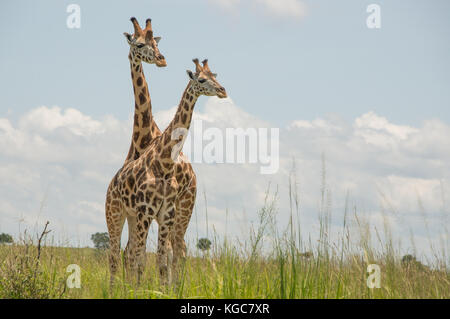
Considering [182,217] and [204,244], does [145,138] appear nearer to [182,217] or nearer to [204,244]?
[182,217]

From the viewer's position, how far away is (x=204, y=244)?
7664 mm

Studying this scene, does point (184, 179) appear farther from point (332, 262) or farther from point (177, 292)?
point (332, 262)

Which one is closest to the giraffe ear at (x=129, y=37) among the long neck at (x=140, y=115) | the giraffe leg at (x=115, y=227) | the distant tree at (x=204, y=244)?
the long neck at (x=140, y=115)

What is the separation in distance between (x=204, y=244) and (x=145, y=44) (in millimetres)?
3184

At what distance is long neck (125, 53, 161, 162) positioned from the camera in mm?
8352

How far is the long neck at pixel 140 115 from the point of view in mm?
8352

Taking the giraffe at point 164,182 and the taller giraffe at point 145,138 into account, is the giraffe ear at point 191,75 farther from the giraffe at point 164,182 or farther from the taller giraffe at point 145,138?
the taller giraffe at point 145,138

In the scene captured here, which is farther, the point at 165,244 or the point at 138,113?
the point at 138,113

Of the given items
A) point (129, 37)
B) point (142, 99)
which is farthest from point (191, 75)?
point (129, 37)

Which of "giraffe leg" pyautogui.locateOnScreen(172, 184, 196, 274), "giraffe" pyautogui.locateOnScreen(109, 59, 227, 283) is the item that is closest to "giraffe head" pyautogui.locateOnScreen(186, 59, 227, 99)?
"giraffe" pyautogui.locateOnScreen(109, 59, 227, 283)

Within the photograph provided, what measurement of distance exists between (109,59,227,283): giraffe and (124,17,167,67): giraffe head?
61 centimetres
